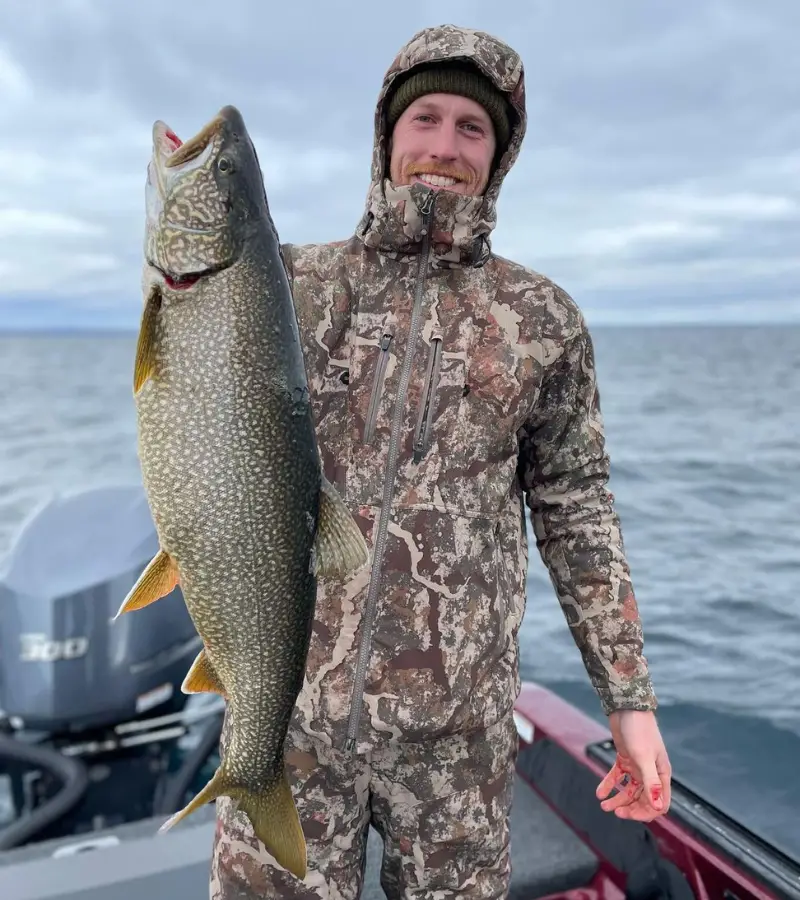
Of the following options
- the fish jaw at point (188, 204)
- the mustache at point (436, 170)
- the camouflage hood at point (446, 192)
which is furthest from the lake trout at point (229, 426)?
the mustache at point (436, 170)

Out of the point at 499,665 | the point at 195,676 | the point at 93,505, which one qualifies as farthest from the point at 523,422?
the point at 93,505

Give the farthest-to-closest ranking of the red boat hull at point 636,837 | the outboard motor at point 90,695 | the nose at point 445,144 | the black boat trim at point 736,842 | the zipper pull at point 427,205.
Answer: the outboard motor at point 90,695 → the red boat hull at point 636,837 → the black boat trim at point 736,842 → the nose at point 445,144 → the zipper pull at point 427,205

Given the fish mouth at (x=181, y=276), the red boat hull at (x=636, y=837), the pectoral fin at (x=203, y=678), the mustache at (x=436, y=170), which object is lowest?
the red boat hull at (x=636, y=837)

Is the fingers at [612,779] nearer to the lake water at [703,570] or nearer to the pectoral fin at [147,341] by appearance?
the lake water at [703,570]

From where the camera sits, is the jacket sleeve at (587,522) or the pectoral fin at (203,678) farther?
the jacket sleeve at (587,522)

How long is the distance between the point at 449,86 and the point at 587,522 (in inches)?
56.8

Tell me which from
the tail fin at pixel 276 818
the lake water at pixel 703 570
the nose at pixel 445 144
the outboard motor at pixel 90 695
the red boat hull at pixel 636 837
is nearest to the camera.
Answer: the tail fin at pixel 276 818

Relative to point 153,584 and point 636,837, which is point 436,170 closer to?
point 153,584

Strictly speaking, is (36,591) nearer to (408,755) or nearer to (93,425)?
(408,755)

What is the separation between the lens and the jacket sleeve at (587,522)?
2.48 m

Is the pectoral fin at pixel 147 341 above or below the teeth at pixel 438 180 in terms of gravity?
below

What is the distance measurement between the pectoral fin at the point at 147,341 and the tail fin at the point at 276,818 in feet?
3.55

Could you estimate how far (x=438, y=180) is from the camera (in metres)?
2.46

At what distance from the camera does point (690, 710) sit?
23.8 feet
